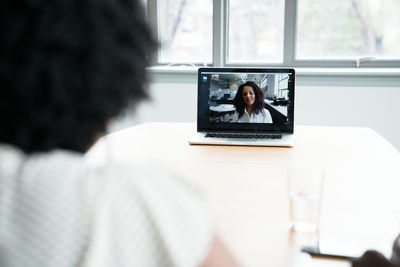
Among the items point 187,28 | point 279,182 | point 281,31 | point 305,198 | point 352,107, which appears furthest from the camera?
point 187,28

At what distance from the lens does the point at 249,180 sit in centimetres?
111

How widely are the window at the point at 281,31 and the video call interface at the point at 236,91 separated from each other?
4.15ft

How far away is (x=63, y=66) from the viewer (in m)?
0.43

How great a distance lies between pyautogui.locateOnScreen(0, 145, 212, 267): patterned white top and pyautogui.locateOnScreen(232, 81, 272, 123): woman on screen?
1.19 meters

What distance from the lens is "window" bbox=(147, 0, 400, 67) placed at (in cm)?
273

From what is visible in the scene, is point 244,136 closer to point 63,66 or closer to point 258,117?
point 258,117

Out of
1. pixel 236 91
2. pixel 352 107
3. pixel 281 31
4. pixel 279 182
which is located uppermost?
pixel 281 31

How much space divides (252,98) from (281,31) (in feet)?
4.60

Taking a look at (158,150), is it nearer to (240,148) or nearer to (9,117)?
(240,148)

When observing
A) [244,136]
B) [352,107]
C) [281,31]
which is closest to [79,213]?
[244,136]

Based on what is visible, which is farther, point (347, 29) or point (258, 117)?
point (347, 29)

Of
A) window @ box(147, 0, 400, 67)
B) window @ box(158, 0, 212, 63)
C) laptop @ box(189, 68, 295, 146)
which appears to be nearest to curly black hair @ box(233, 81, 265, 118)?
laptop @ box(189, 68, 295, 146)

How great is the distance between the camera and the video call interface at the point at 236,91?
1.62 meters

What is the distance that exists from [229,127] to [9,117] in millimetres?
1254
